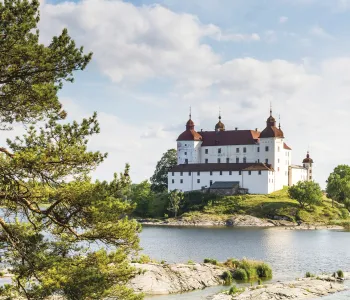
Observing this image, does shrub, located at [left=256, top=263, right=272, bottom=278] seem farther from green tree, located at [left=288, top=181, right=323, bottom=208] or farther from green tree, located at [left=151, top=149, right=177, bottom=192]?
green tree, located at [left=151, top=149, right=177, bottom=192]

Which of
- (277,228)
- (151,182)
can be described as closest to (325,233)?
(277,228)

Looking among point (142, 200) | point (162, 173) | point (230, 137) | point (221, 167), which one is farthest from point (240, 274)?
point (162, 173)

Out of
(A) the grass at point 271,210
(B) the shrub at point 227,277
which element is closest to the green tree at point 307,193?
(A) the grass at point 271,210

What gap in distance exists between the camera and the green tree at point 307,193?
10938 cm

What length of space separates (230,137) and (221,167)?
11.4 m

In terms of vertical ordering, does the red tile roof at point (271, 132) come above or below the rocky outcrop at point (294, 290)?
above

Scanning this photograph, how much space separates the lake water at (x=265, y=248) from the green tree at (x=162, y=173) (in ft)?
165

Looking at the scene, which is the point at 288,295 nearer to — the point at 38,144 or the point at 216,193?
the point at 38,144

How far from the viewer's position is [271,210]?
110188 mm

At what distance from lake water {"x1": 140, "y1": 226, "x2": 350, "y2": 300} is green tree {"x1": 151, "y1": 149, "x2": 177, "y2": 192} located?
50.2 metres

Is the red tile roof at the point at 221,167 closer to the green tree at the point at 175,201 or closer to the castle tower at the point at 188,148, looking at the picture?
the castle tower at the point at 188,148

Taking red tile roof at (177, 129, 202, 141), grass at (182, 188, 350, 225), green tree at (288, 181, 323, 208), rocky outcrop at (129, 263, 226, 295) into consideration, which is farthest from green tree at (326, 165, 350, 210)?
rocky outcrop at (129, 263, 226, 295)

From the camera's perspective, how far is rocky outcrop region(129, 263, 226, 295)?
115 ft

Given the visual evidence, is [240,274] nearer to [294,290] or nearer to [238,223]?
[294,290]
